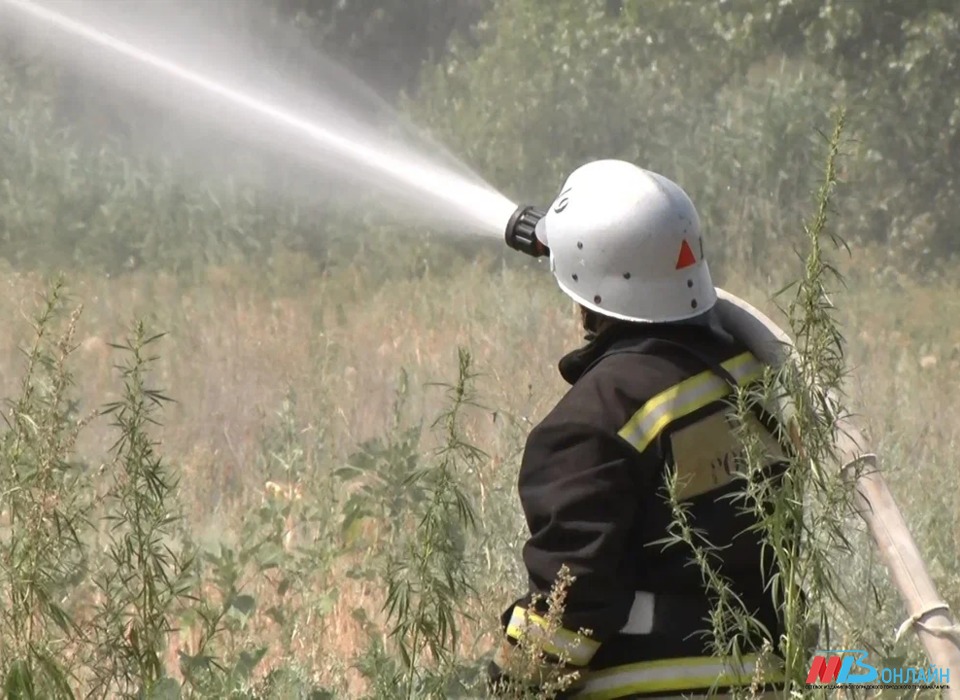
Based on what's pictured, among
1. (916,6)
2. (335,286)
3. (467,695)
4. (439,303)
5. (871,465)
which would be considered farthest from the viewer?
(916,6)

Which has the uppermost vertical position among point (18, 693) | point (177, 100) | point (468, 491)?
point (177, 100)

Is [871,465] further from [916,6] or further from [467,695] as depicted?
[916,6]

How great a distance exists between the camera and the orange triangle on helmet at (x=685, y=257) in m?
2.85

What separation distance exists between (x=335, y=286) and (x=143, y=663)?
8222 millimetres

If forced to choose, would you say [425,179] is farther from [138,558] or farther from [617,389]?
[138,558]

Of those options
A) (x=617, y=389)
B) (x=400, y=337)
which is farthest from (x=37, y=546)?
(x=400, y=337)

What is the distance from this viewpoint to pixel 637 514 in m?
2.66

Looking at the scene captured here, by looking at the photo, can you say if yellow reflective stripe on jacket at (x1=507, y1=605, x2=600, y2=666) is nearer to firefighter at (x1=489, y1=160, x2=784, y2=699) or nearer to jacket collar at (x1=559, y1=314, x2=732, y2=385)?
firefighter at (x1=489, y1=160, x2=784, y2=699)

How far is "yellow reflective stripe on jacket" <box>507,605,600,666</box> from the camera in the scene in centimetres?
258

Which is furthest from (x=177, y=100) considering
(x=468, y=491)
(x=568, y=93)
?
(x=468, y=491)

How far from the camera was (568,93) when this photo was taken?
547 inches

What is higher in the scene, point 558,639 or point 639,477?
point 639,477

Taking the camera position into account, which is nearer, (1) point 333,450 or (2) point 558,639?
(2) point 558,639

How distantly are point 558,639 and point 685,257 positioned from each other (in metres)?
0.71
